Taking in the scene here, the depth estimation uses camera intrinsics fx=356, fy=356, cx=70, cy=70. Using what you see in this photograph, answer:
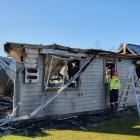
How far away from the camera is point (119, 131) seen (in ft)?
45.0

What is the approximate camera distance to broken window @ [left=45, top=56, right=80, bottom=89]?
49.5 feet

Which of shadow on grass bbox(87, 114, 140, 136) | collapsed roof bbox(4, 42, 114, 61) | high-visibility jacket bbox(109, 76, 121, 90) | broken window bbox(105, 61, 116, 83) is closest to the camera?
shadow on grass bbox(87, 114, 140, 136)

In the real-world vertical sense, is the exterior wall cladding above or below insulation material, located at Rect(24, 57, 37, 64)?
below

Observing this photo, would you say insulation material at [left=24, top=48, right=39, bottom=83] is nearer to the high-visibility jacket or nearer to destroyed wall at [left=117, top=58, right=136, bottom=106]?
the high-visibility jacket

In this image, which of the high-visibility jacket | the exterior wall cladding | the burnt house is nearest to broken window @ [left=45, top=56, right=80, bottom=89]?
the burnt house

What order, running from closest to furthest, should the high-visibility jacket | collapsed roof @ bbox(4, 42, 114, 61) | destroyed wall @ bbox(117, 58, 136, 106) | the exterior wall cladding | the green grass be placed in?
the green grass → collapsed roof @ bbox(4, 42, 114, 61) → the exterior wall cladding → the high-visibility jacket → destroyed wall @ bbox(117, 58, 136, 106)

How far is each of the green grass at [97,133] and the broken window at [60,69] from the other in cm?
245

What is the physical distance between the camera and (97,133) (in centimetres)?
1323

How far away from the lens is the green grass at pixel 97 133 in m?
12.2

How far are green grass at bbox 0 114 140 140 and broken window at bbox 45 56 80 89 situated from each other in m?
2.45

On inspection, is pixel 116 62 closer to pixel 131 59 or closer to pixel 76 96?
pixel 131 59

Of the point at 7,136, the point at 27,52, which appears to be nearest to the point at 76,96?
the point at 27,52

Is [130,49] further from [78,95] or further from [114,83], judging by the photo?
[78,95]

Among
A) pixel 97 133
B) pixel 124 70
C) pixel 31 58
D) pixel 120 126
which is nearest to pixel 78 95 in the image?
pixel 120 126
